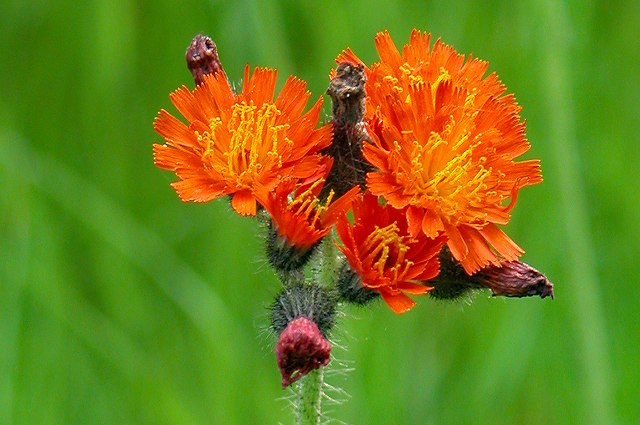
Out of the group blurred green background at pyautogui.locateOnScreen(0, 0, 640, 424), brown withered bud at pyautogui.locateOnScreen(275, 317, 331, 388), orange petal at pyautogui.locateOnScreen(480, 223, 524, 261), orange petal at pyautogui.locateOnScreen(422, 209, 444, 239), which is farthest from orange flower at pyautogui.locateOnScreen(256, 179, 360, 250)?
blurred green background at pyautogui.locateOnScreen(0, 0, 640, 424)

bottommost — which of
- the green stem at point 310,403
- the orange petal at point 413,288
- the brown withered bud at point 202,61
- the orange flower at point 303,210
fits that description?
the green stem at point 310,403

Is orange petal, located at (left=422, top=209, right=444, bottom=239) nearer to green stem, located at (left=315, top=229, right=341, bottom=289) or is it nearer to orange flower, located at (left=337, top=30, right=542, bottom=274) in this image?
orange flower, located at (left=337, top=30, right=542, bottom=274)

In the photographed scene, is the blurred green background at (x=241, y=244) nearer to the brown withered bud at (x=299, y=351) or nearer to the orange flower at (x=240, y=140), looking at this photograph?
the orange flower at (x=240, y=140)

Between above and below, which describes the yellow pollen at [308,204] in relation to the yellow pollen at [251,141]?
below

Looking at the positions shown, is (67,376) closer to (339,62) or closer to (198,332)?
(198,332)

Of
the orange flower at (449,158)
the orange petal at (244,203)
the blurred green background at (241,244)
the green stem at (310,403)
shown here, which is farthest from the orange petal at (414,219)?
the blurred green background at (241,244)

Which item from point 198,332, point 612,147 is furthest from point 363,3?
point 198,332

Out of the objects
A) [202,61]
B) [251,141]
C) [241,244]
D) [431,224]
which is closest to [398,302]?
[431,224]

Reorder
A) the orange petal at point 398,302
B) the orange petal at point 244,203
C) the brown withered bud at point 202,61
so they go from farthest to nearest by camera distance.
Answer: the brown withered bud at point 202,61 < the orange petal at point 244,203 < the orange petal at point 398,302
